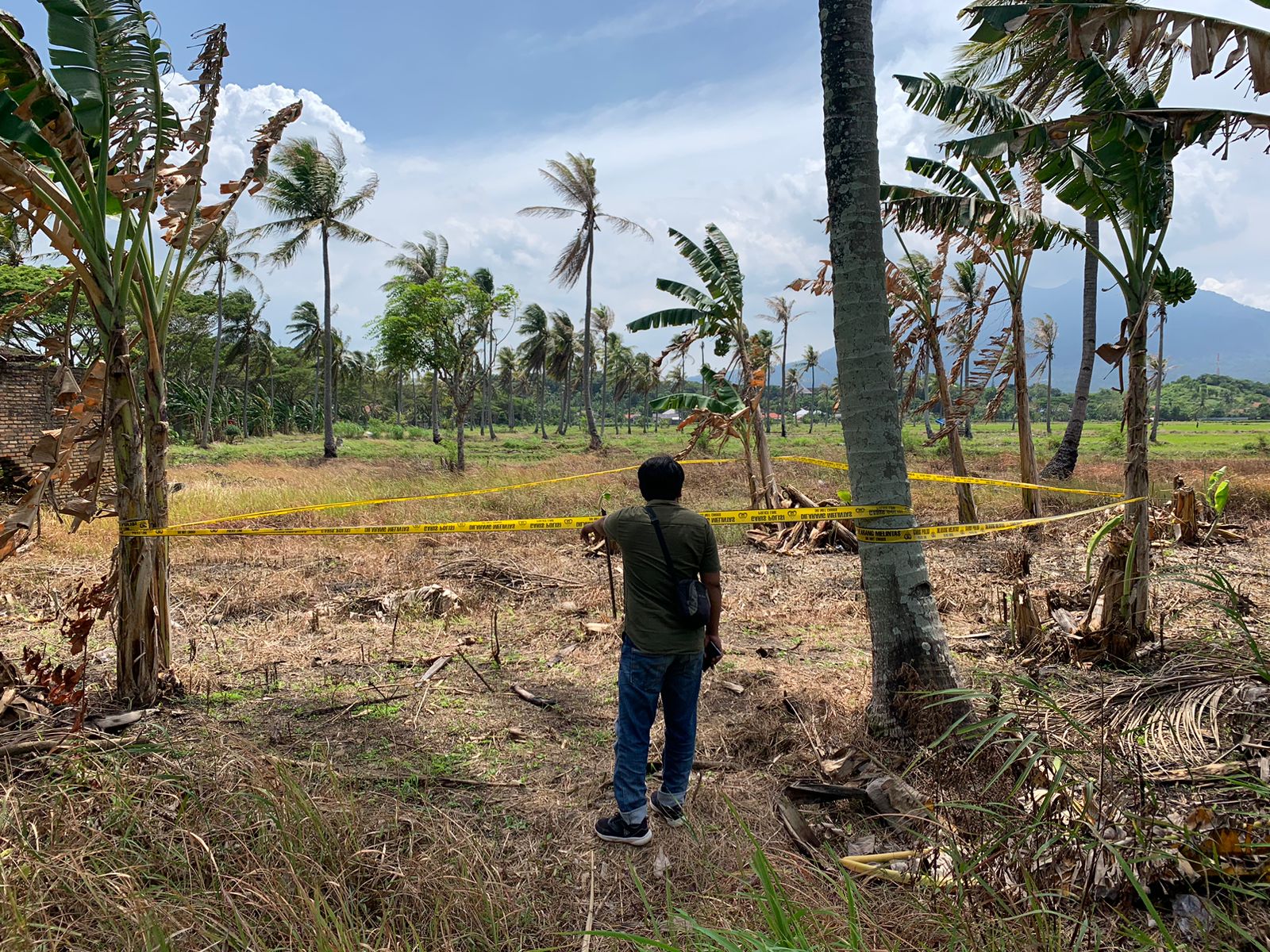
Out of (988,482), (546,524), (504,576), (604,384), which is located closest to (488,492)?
(504,576)

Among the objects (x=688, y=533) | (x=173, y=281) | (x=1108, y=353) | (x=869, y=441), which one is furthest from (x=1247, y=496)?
(x=173, y=281)

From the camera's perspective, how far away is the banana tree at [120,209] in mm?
3658

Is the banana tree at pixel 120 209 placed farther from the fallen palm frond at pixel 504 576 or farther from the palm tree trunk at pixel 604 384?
the palm tree trunk at pixel 604 384

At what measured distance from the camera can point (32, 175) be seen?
3664 millimetres

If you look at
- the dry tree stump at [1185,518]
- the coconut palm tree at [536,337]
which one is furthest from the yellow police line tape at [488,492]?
the coconut palm tree at [536,337]

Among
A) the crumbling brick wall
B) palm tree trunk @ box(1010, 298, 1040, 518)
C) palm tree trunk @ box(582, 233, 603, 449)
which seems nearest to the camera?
palm tree trunk @ box(1010, 298, 1040, 518)

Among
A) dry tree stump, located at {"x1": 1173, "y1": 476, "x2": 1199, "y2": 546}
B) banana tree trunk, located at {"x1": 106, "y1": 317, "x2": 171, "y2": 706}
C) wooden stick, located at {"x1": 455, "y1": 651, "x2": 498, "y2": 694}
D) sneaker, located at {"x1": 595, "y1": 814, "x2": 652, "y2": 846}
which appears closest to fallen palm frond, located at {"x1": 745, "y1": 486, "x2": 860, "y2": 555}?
dry tree stump, located at {"x1": 1173, "y1": 476, "x2": 1199, "y2": 546}

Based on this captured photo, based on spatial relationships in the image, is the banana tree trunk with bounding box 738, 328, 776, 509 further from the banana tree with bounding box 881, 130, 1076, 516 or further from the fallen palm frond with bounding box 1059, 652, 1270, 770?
the fallen palm frond with bounding box 1059, 652, 1270, 770

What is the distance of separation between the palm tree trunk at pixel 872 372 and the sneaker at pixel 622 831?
1440mm

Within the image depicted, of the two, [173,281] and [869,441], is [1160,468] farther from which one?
[173,281]

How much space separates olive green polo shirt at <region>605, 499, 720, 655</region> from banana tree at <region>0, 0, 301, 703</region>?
2834 mm

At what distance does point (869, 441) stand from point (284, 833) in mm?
3145

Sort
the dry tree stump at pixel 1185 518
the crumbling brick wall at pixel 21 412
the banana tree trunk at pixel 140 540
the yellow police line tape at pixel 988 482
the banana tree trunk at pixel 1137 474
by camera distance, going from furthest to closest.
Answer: the crumbling brick wall at pixel 21 412
the dry tree stump at pixel 1185 518
the yellow police line tape at pixel 988 482
the banana tree trunk at pixel 1137 474
the banana tree trunk at pixel 140 540

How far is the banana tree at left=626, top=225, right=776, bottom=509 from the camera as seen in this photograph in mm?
12359
